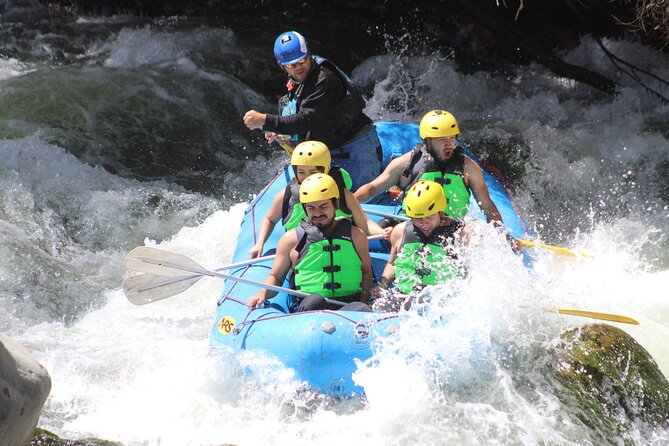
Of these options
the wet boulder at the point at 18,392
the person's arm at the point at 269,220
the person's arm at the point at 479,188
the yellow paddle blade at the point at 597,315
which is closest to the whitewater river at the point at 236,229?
the yellow paddle blade at the point at 597,315

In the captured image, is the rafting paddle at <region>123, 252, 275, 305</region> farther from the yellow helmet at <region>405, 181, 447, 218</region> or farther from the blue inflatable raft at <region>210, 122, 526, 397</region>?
the yellow helmet at <region>405, 181, 447, 218</region>

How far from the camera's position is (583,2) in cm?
968

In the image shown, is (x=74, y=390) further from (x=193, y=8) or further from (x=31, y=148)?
(x=193, y=8)

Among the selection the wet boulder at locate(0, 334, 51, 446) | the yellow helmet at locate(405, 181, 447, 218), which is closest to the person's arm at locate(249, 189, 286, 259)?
the yellow helmet at locate(405, 181, 447, 218)

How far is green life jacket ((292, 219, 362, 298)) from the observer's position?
5391 mm

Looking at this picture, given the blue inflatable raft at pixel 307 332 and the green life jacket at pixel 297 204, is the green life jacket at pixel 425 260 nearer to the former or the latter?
the blue inflatable raft at pixel 307 332

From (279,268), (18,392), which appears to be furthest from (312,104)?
(18,392)

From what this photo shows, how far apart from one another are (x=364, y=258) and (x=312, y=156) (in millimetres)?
837

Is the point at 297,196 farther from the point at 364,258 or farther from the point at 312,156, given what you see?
the point at 364,258

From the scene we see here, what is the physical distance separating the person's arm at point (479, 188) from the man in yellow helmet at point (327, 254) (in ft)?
3.48

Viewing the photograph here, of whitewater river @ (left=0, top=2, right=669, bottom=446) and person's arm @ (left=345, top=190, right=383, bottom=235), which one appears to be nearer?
whitewater river @ (left=0, top=2, right=669, bottom=446)

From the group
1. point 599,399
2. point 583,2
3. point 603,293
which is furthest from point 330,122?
point 583,2

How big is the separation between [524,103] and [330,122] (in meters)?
3.70

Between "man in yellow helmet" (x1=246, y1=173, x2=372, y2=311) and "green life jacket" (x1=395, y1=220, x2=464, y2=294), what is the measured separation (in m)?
0.25
